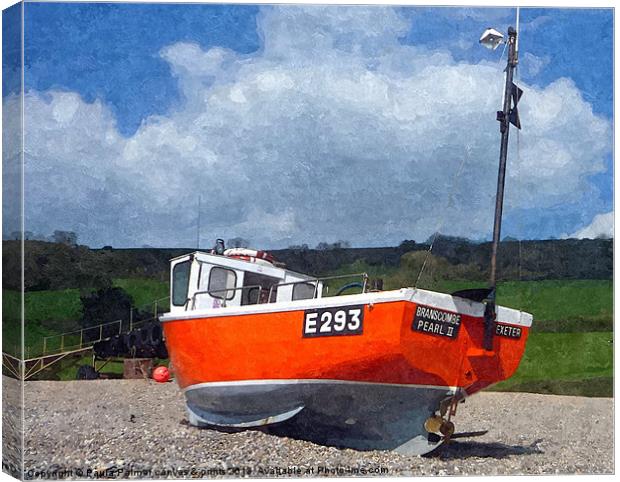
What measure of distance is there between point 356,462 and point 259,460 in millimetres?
992

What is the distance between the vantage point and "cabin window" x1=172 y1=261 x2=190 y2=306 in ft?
41.9

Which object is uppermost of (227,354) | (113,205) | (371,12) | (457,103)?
(371,12)

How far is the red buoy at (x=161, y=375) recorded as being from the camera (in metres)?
12.8

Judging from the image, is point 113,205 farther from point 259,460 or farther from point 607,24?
point 607,24

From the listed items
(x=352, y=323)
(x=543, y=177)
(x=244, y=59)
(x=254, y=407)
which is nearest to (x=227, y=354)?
(x=254, y=407)

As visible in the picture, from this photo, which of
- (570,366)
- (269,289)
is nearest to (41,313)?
(269,289)

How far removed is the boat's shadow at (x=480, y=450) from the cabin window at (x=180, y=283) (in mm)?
3019

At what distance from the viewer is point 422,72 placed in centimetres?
1280

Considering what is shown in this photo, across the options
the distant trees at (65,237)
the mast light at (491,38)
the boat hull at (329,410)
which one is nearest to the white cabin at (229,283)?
the boat hull at (329,410)

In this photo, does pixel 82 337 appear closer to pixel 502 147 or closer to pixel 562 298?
pixel 502 147

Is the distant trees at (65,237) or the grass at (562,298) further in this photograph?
the grass at (562,298)

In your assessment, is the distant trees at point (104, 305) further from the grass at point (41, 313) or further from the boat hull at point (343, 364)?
the boat hull at point (343, 364)

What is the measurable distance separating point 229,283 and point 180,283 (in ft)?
1.67

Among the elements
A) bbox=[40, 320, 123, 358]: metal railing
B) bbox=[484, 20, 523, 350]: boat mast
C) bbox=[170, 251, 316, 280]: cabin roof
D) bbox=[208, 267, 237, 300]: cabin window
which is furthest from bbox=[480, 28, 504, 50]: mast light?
bbox=[40, 320, 123, 358]: metal railing
